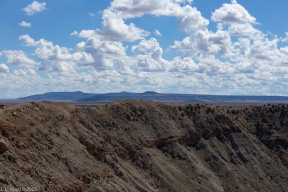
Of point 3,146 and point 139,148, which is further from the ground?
point 3,146

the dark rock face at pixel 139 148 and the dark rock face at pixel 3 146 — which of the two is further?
the dark rock face at pixel 139 148

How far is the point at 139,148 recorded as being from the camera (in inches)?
2330

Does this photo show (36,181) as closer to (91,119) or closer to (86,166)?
(86,166)

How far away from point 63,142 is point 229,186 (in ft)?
122

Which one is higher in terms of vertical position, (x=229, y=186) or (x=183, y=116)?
(x=183, y=116)

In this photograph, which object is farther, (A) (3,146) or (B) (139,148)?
(B) (139,148)

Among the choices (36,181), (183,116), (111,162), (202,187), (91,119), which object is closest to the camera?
(36,181)

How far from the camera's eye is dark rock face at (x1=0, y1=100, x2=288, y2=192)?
3881 cm

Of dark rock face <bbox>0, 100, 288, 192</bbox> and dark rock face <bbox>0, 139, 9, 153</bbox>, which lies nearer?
dark rock face <bbox>0, 139, 9, 153</bbox>

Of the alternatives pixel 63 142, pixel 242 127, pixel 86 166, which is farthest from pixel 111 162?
pixel 242 127

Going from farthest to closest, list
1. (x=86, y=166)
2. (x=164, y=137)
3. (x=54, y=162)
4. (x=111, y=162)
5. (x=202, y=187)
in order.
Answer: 1. (x=164, y=137)
2. (x=202, y=187)
3. (x=111, y=162)
4. (x=86, y=166)
5. (x=54, y=162)

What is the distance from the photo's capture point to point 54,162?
40.6 m

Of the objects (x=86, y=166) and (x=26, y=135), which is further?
(x=86, y=166)

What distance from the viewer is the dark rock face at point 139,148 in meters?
38.8
